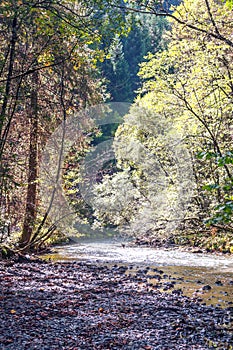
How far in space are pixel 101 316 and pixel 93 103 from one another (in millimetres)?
7485

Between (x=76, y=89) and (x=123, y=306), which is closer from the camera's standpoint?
(x=123, y=306)

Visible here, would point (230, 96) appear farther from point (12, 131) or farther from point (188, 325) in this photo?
point (188, 325)

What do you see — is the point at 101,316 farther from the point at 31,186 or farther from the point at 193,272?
the point at 31,186

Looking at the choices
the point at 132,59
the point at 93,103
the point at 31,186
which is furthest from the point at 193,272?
the point at 132,59

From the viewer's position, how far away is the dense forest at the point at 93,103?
21.9 ft

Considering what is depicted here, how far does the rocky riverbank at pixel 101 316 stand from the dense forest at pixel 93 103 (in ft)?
4.94

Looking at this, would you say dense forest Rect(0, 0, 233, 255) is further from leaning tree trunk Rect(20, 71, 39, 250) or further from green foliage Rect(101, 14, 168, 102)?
green foliage Rect(101, 14, 168, 102)

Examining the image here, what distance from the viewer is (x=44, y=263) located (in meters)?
10.5

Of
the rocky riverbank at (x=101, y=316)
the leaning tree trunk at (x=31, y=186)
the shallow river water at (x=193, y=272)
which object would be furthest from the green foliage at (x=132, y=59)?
Answer: the rocky riverbank at (x=101, y=316)

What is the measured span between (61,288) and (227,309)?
3.01m

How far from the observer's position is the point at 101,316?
555 cm

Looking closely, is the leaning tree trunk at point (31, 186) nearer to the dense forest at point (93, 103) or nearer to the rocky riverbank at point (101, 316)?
the dense forest at point (93, 103)

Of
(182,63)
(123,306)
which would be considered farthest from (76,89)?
(123,306)

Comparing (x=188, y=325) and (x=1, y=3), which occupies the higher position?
(x=1, y=3)
